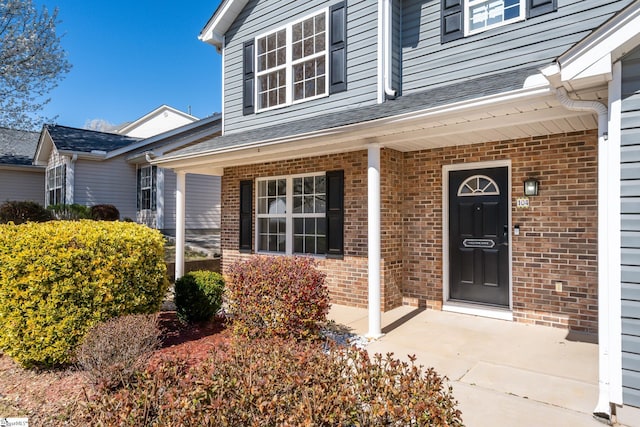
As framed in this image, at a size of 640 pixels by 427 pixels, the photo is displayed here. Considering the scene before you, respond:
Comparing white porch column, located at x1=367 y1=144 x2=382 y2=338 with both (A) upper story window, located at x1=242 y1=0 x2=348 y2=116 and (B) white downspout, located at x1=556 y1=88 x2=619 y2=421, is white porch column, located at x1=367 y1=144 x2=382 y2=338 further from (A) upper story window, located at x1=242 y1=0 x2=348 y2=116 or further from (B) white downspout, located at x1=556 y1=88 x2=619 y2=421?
(B) white downspout, located at x1=556 y1=88 x2=619 y2=421

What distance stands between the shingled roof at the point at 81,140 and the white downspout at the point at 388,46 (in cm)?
1095

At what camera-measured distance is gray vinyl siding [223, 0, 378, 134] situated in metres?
6.52

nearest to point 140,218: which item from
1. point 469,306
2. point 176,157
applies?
point 176,157

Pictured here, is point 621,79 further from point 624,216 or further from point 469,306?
point 469,306

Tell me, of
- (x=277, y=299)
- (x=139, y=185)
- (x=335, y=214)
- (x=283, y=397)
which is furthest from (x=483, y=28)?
(x=139, y=185)

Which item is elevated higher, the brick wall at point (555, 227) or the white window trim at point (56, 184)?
the white window trim at point (56, 184)

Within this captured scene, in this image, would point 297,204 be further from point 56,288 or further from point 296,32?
point 56,288

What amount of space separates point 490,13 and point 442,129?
2486 mm

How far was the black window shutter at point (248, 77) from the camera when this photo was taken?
8.34 m

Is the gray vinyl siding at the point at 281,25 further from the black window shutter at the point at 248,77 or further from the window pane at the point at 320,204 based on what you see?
the window pane at the point at 320,204

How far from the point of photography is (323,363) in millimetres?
2275

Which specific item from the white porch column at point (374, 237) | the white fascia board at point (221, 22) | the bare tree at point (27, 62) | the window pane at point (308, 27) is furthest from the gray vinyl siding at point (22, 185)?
the white porch column at point (374, 237)

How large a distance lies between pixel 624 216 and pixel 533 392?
1.73m

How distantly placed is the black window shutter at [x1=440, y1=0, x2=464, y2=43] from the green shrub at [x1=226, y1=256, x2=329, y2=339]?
14.1 ft
